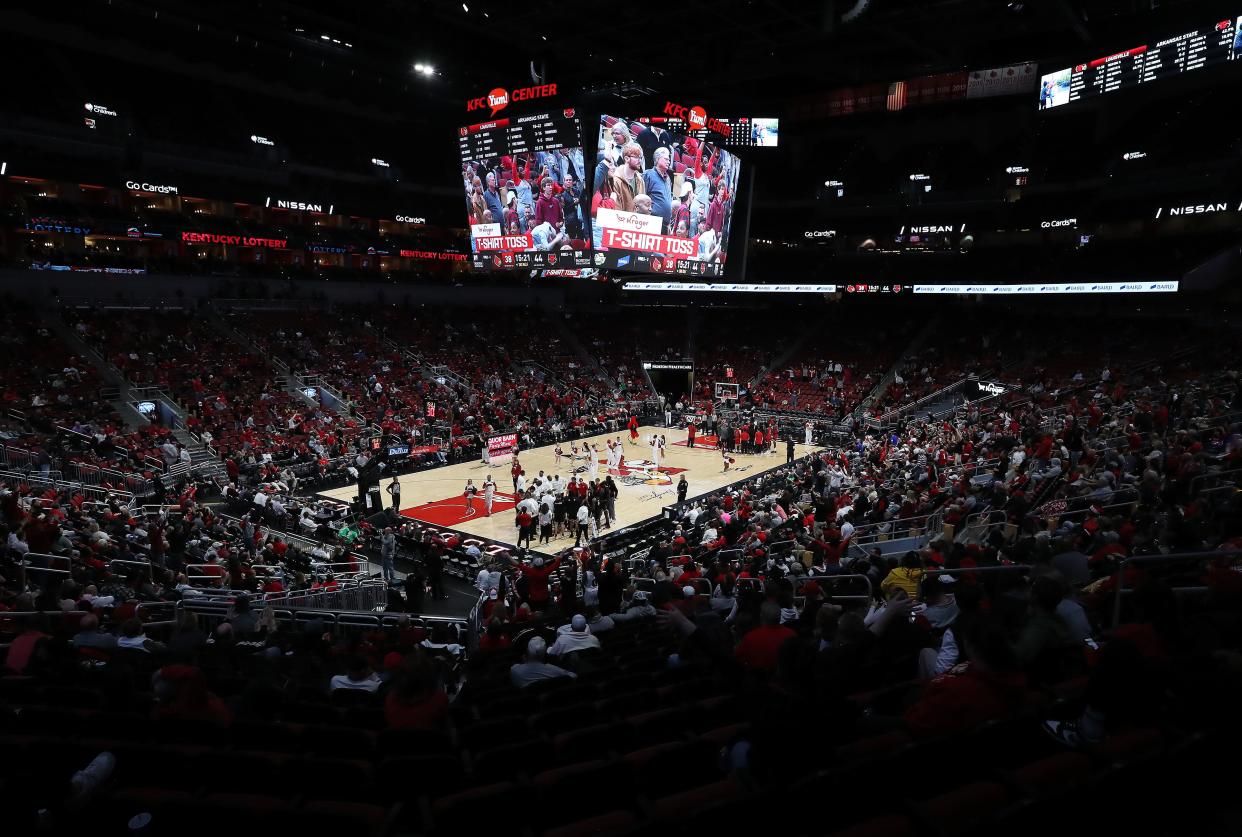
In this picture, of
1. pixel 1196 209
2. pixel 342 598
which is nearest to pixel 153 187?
pixel 342 598

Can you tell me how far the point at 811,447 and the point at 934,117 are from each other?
22.8 m

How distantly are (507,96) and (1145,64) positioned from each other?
74.0 ft

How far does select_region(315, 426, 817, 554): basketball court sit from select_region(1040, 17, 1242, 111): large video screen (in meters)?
18.1

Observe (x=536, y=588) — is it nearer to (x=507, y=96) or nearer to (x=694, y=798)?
(x=694, y=798)

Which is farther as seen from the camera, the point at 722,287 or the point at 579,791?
the point at 722,287

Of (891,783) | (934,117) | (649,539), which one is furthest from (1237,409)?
(934,117)

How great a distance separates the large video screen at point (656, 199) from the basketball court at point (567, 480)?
24.7 feet

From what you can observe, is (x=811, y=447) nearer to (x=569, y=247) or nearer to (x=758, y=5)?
(x=569, y=247)

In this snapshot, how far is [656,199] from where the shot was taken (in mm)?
23484

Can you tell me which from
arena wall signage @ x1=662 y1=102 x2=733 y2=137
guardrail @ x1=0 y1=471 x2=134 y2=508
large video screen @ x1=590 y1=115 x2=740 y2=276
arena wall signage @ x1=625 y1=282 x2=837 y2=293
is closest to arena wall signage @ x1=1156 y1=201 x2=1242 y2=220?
arena wall signage @ x1=625 y1=282 x2=837 y2=293

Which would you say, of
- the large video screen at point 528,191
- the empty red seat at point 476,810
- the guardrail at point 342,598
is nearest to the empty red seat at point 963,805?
the empty red seat at point 476,810

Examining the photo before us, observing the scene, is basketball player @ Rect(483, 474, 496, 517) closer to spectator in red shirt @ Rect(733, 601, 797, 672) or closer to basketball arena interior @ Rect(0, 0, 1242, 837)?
basketball arena interior @ Rect(0, 0, 1242, 837)

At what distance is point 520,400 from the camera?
Result: 34.3 meters

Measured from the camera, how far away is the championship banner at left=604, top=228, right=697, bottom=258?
2284cm
